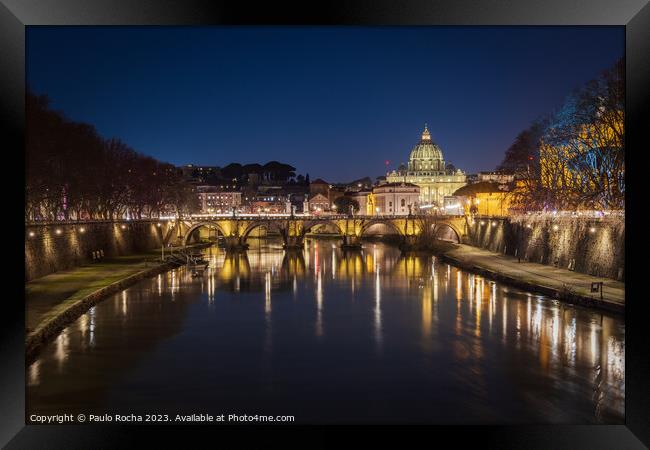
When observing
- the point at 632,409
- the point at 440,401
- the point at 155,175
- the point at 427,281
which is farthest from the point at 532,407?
the point at 155,175

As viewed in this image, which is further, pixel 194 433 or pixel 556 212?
pixel 556 212

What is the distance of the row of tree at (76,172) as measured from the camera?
75.3 feet

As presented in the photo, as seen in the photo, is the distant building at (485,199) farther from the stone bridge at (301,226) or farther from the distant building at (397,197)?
the distant building at (397,197)

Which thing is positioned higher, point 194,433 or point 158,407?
point 194,433

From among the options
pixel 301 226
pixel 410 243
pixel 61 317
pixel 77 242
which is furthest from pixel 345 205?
pixel 61 317

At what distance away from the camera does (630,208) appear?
23.1 feet

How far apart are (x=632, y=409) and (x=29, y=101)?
69.5 feet

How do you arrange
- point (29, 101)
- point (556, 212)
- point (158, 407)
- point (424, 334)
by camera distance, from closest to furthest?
point (158, 407) < point (424, 334) < point (29, 101) < point (556, 212)

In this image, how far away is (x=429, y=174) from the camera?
113188 millimetres

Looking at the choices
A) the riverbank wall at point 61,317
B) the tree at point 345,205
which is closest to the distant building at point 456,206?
the tree at point 345,205

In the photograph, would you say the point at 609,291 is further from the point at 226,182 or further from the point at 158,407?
the point at 226,182

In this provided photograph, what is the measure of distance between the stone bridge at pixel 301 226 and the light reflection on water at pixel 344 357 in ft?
71.7

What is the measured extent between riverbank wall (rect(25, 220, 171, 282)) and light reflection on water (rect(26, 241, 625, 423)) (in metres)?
3.00

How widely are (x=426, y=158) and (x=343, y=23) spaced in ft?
370
